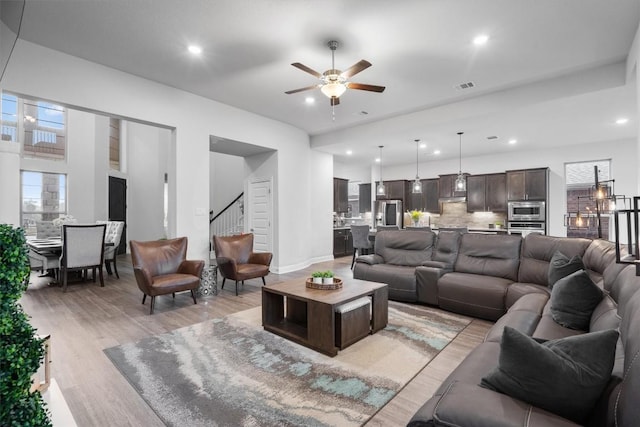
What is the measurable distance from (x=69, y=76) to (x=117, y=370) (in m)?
3.55

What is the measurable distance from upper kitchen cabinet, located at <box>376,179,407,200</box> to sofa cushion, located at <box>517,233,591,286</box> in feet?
19.2

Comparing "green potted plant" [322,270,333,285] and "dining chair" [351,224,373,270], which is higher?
"dining chair" [351,224,373,270]

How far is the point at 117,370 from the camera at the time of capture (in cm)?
245

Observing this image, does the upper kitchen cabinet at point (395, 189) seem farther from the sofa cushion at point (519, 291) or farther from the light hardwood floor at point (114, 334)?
the sofa cushion at point (519, 291)

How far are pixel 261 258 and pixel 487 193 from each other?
6401 mm

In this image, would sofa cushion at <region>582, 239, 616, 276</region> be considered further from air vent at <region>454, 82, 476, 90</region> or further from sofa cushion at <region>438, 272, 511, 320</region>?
air vent at <region>454, 82, 476, 90</region>

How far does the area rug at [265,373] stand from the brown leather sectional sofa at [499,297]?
59cm

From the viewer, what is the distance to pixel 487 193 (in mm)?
8188

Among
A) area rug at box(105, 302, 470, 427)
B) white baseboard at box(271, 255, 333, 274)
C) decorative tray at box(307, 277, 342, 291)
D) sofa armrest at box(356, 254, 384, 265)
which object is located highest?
sofa armrest at box(356, 254, 384, 265)

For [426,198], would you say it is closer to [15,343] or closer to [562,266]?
[562,266]

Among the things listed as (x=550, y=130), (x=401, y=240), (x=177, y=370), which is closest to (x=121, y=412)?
(x=177, y=370)

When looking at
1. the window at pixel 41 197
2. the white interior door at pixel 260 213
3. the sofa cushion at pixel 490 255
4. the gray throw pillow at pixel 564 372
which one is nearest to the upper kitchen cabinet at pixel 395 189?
the white interior door at pixel 260 213

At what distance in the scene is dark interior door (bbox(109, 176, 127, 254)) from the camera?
Answer: 872 centimetres

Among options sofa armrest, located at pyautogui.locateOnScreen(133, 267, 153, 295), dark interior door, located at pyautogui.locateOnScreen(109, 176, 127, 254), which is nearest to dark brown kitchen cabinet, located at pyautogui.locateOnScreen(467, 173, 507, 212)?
sofa armrest, located at pyautogui.locateOnScreen(133, 267, 153, 295)
